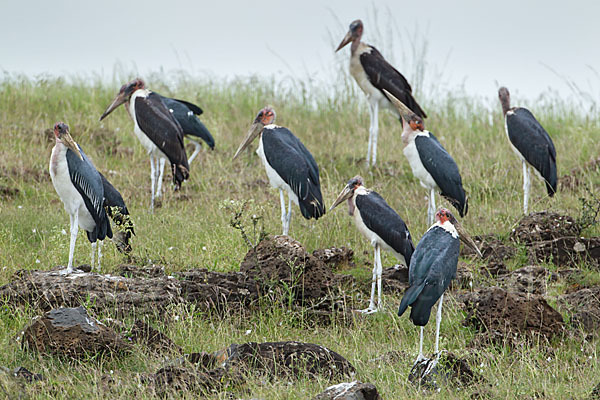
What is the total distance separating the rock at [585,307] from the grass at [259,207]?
130 millimetres

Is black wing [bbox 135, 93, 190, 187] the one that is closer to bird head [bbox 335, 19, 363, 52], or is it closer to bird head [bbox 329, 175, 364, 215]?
bird head [bbox 335, 19, 363, 52]

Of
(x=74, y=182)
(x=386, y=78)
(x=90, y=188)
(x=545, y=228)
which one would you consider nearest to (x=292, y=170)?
(x=90, y=188)

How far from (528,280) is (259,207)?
2385 millimetres

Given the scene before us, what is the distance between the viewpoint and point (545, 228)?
820 cm

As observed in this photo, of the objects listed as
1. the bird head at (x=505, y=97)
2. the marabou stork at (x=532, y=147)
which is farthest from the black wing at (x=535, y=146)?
the bird head at (x=505, y=97)

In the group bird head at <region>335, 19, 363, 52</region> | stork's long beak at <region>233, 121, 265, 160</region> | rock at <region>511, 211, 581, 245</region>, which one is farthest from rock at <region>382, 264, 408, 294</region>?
bird head at <region>335, 19, 363, 52</region>

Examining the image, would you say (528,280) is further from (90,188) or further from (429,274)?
(90,188)

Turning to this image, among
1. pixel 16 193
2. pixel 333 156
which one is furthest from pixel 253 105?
pixel 16 193

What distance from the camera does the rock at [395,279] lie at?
24.7 ft

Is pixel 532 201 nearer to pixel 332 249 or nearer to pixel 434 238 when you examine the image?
pixel 332 249

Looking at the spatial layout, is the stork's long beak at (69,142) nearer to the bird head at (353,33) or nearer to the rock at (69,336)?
the rock at (69,336)

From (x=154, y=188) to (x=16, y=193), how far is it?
1.67 meters

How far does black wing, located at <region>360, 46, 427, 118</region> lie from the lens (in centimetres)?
1104

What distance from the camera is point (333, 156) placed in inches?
459
